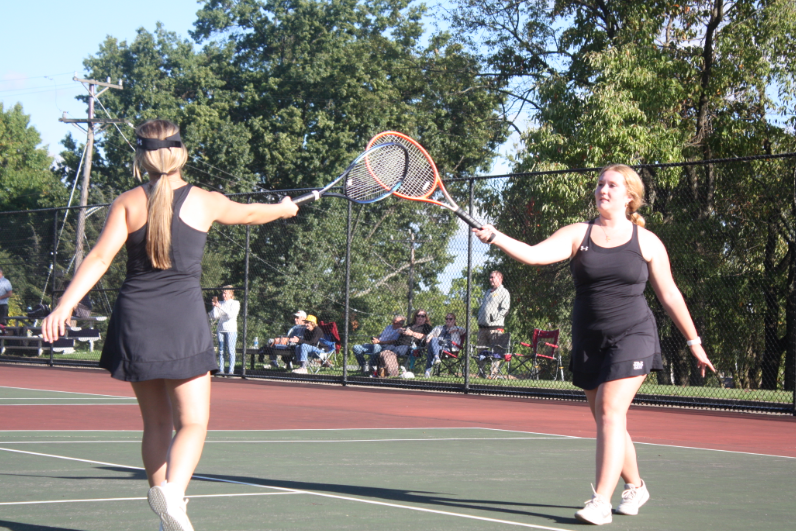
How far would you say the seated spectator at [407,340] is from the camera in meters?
14.7

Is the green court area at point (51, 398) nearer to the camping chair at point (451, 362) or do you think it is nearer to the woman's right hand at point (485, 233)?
the camping chair at point (451, 362)

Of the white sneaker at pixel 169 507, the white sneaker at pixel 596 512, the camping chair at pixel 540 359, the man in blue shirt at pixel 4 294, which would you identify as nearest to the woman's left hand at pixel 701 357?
the white sneaker at pixel 596 512

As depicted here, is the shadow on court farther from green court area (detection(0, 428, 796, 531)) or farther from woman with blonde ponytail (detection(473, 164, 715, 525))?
woman with blonde ponytail (detection(473, 164, 715, 525))

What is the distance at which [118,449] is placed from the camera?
652 centimetres

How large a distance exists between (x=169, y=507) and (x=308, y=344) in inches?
519

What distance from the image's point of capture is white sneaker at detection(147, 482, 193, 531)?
3328 mm

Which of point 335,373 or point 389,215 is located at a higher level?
point 389,215

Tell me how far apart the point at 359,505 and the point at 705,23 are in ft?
60.1

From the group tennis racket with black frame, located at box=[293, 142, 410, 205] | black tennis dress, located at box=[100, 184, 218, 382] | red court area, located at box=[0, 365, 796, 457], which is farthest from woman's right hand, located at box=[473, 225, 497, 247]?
red court area, located at box=[0, 365, 796, 457]

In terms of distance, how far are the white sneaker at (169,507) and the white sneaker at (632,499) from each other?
6.82ft

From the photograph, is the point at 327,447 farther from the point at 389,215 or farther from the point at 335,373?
the point at 389,215

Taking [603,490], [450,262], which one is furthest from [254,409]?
[603,490]

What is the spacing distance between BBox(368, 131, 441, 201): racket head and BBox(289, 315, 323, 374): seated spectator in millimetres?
10064

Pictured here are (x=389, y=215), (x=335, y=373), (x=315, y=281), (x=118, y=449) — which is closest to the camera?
(x=118, y=449)
